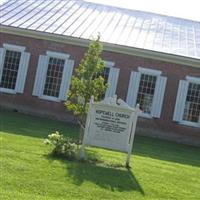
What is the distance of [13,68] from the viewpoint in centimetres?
2680

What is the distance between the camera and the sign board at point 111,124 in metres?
13.9

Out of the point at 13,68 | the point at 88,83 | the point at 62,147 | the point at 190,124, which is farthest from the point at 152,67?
the point at 62,147

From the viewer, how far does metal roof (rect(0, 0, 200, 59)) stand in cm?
2650

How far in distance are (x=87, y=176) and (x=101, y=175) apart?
454 mm

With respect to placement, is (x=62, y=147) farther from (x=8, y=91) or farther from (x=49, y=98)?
(x=8, y=91)

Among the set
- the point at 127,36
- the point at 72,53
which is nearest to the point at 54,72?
the point at 72,53

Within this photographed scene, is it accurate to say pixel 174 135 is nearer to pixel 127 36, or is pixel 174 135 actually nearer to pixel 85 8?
pixel 127 36

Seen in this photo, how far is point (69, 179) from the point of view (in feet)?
36.8

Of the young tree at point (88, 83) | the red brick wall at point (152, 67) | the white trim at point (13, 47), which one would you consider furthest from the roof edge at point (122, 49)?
the young tree at point (88, 83)

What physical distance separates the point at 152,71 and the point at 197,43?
372 cm

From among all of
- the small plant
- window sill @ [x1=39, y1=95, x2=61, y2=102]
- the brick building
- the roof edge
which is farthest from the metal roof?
the small plant

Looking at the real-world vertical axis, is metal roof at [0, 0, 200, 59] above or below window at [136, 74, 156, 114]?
above

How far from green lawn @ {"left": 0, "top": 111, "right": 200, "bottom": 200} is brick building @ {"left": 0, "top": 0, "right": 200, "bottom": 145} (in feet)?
29.6

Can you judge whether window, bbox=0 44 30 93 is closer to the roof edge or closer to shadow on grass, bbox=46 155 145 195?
the roof edge
